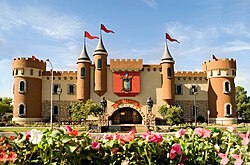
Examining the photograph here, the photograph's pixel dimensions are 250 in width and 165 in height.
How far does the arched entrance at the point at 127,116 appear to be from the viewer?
38.4m

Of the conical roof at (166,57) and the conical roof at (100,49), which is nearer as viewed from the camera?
the conical roof at (100,49)

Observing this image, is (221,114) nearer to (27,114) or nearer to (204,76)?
(204,76)

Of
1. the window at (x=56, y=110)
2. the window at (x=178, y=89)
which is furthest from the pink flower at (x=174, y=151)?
the window at (x=56, y=110)

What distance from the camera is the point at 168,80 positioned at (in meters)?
38.0

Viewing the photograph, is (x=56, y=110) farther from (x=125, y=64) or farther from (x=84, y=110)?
(x=125, y=64)

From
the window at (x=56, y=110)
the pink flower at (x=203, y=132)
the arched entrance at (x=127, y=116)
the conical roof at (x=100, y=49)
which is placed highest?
the conical roof at (x=100, y=49)

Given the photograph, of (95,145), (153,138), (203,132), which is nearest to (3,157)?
(95,145)

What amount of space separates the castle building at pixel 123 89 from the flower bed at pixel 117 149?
108 ft

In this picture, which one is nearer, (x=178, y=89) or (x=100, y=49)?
(x=100, y=49)

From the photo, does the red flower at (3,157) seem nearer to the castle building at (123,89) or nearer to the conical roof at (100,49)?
the castle building at (123,89)

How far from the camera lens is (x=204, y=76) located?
40.3 m

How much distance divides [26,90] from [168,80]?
21.2m

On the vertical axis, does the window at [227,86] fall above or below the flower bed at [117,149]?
above

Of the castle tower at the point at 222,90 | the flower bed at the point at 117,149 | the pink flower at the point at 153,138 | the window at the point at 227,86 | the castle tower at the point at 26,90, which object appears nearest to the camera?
the flower bed at the point at 117,149
